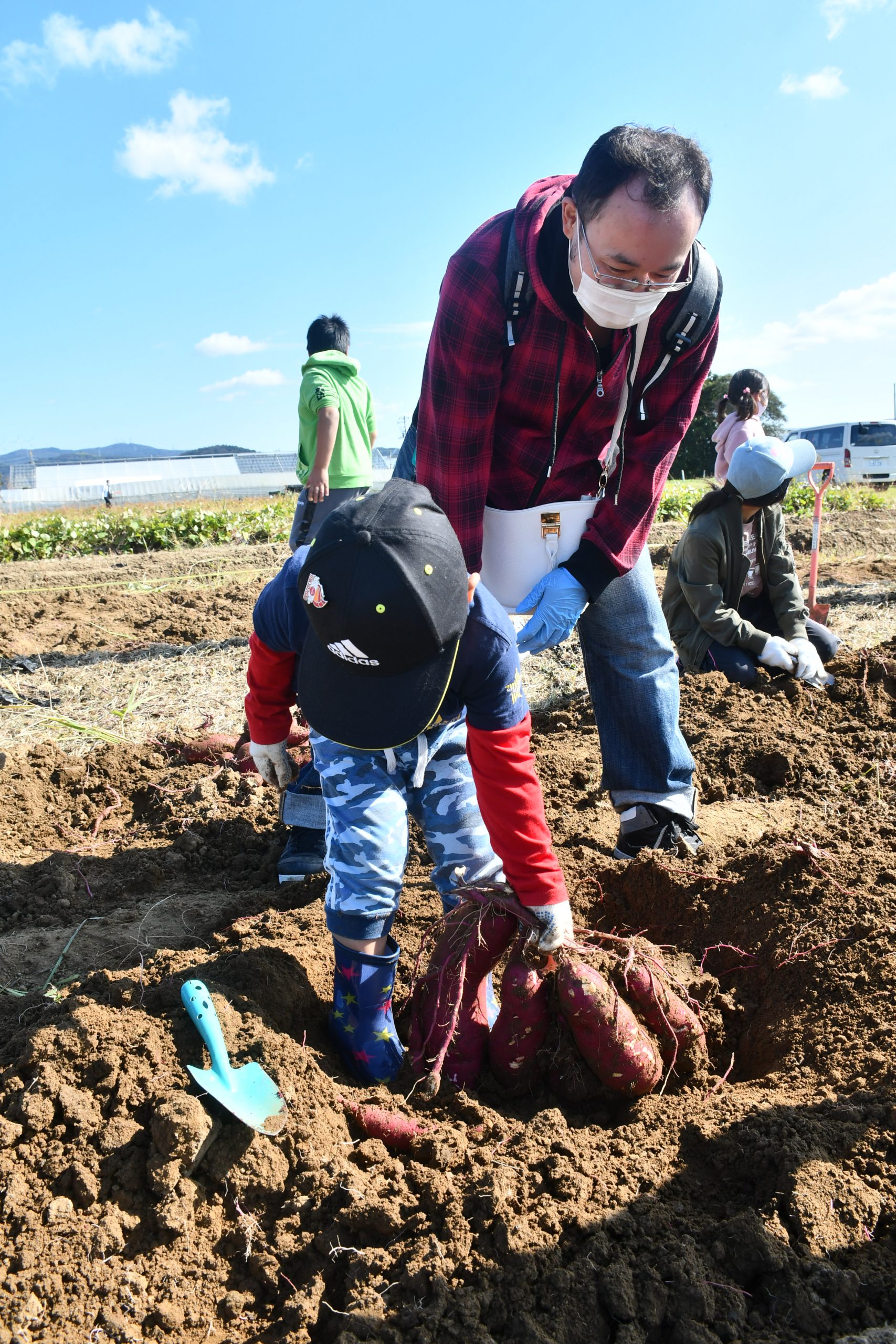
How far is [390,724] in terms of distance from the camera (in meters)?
1.75

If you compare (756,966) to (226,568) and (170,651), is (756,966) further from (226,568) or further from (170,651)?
(226,568)

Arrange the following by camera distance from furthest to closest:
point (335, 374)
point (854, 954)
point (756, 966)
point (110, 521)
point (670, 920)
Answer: point (110, 521), point (335, 374), point (670, 920), point (756, 966), point (854, 954)

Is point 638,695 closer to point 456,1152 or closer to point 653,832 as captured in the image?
point 653,832

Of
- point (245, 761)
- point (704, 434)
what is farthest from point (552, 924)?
point (704, 434)

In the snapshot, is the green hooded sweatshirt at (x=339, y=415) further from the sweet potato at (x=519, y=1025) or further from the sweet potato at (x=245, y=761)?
the sweet potato at (x=519, y=1025)

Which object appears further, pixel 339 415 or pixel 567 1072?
pixel 339 415

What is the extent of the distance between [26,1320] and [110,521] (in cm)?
1122

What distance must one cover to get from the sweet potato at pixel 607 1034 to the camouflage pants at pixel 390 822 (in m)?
0.42

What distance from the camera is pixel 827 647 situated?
4672 mm

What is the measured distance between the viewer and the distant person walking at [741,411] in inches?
200

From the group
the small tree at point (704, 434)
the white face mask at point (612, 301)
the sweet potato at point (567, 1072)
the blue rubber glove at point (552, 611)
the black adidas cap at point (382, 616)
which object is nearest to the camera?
the black adidas cap at point (382, 616)

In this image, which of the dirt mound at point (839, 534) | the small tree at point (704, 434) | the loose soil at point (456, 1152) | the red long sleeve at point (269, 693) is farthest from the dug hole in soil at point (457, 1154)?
the small tree at point (704, 434)

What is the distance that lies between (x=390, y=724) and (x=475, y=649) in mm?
292

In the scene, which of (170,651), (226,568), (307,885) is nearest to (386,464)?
(226,568)
